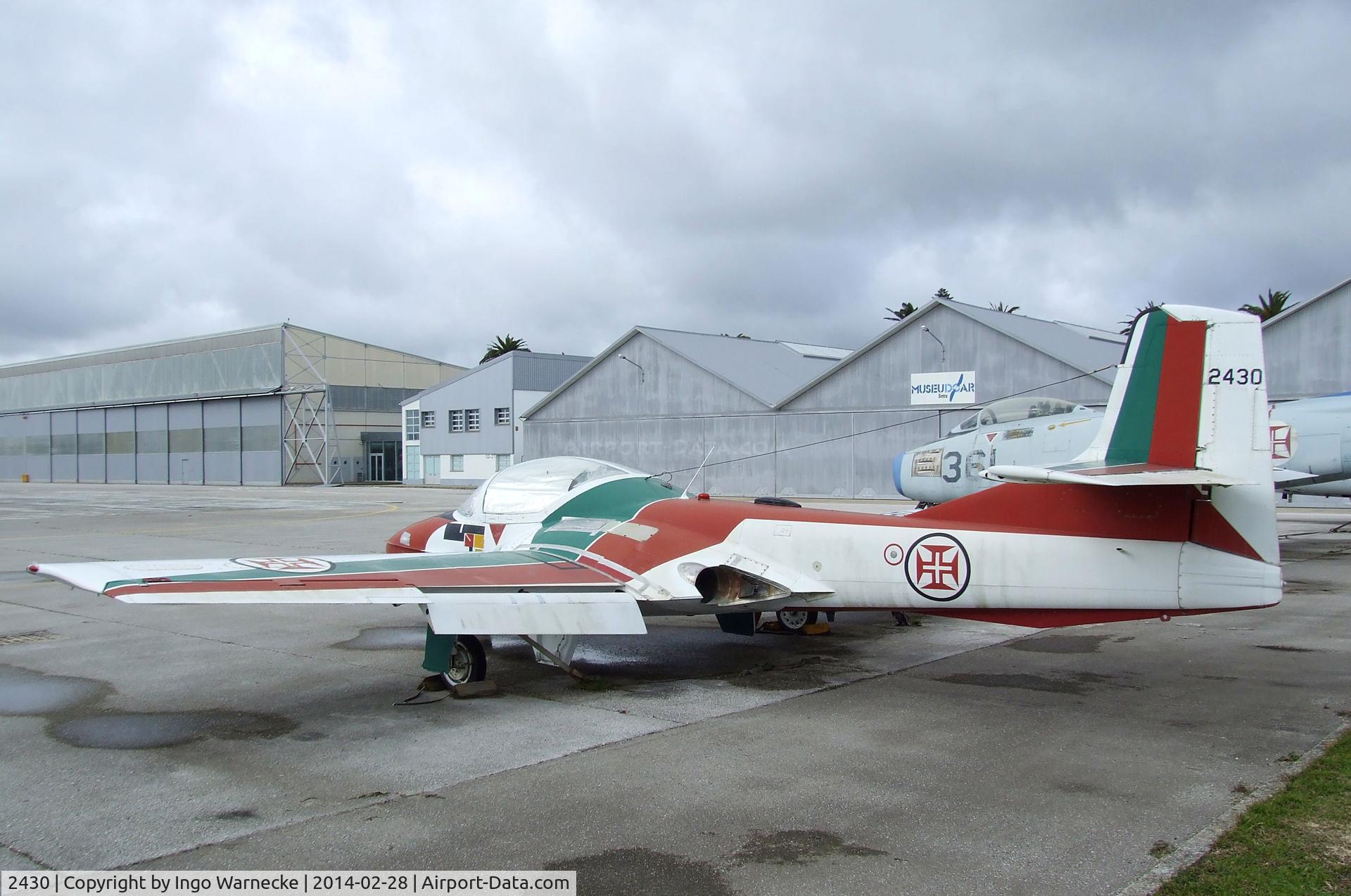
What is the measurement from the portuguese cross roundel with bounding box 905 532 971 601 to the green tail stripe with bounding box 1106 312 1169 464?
4.53ft

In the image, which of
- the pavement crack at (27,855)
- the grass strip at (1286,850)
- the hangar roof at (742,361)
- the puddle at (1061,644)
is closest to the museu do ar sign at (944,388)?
the hangar roof at (742,361)

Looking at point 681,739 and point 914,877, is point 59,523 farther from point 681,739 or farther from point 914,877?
point 914,877

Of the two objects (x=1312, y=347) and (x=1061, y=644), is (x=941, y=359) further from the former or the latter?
(x=1061, y=644)

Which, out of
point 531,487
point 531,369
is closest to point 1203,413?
point 531,487

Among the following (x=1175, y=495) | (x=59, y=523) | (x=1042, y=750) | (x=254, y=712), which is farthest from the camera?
(x=59, y=523)

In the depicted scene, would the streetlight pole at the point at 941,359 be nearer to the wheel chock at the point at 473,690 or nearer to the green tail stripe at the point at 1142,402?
the green tail stripe at the point at 1142,402

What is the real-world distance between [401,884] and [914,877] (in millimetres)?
2436

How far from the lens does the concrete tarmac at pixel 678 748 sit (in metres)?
4.80

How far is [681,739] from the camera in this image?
22.5 ft

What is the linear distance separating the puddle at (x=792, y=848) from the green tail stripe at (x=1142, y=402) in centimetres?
403

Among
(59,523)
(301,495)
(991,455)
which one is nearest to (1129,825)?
(991,455)

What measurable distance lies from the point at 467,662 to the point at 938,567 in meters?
4.21

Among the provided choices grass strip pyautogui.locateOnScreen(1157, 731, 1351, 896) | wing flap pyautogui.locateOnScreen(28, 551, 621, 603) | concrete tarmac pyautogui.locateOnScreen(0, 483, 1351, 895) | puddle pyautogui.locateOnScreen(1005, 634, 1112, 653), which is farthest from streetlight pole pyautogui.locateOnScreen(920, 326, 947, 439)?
grass strip pyautogui.locateOnScreen(1157, 731, 1351, 896)

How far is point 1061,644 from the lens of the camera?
34.8 ft
